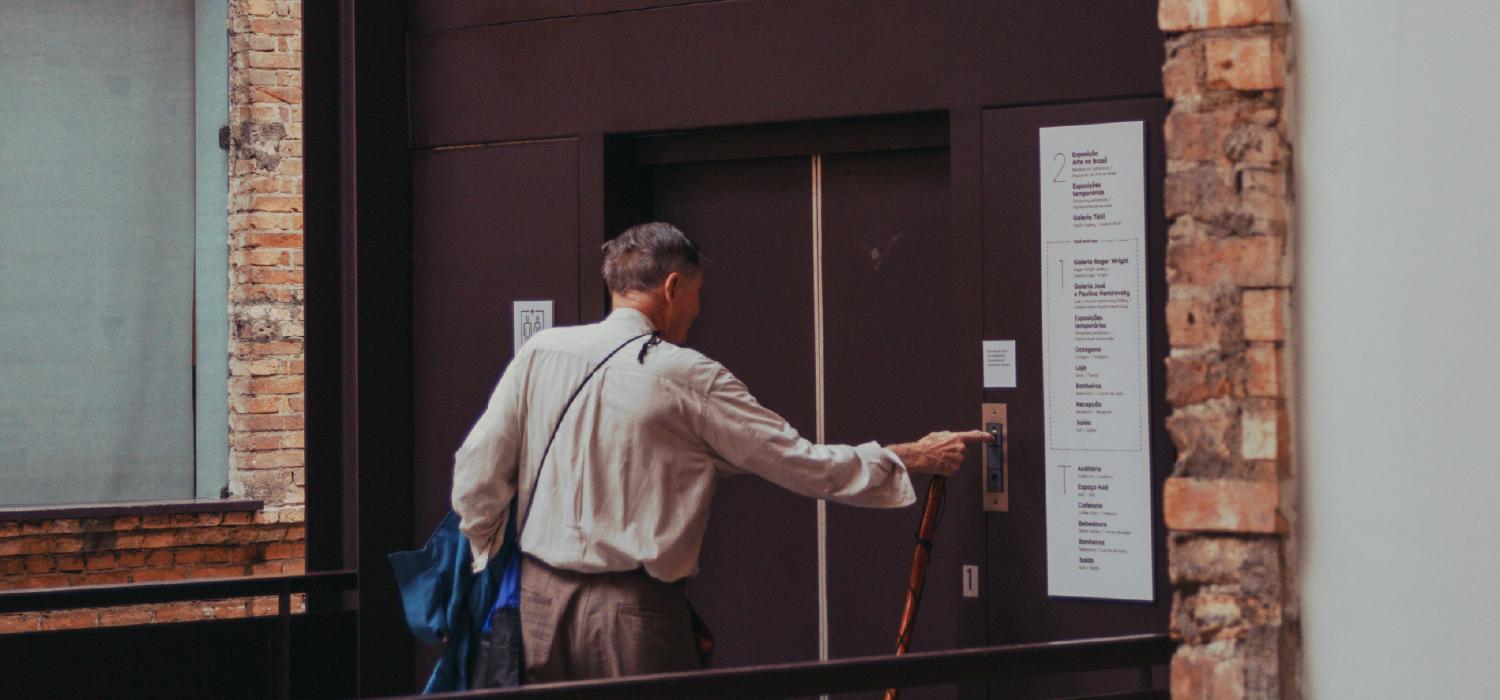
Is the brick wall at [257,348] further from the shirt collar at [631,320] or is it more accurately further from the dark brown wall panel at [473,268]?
the shirt collar at [631,320]

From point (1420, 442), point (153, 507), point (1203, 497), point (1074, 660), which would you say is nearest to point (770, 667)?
point (1074, 660)

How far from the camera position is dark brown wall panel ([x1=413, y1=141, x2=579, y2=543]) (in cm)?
486

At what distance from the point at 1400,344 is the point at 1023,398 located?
1591 millimetres

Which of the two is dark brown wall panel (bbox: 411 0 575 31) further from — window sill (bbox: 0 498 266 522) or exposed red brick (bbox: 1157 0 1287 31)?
window sill (bbox: 0 498 266 522)

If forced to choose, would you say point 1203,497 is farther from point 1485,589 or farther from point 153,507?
point 153,507

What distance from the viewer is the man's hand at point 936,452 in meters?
3.76

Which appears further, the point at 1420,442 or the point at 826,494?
the point at 826,494

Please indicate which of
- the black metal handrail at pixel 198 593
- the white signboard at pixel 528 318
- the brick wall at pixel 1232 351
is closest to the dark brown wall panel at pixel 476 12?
the white signboard at pixel 528 318

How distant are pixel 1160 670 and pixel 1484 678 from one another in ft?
4.75

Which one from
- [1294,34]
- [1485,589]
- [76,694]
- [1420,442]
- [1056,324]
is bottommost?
[76,694]

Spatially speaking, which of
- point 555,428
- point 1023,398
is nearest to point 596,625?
point 555,428

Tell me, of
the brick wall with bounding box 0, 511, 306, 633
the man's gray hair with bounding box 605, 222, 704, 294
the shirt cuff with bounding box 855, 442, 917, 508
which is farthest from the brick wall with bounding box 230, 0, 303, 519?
the shirt cuff with bounding box 855, 442, 917, 508

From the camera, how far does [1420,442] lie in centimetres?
264

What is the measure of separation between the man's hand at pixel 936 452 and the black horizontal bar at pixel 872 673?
3.61 ft
